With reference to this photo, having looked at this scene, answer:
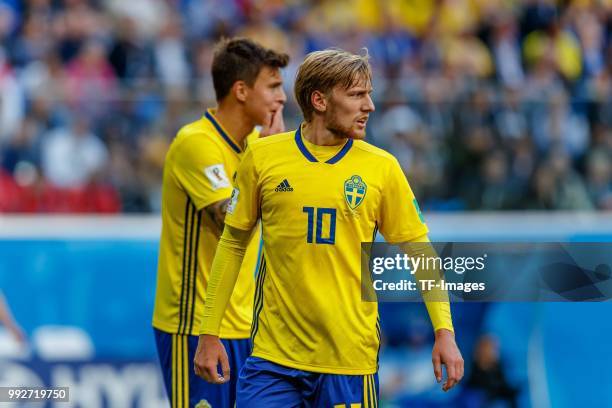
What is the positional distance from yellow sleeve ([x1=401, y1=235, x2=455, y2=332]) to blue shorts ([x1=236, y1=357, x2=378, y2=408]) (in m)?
0.39

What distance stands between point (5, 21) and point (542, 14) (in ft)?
22.6

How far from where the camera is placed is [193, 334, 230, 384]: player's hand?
16.6ft

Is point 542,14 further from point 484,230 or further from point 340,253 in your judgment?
point 340,253

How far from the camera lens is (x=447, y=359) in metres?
4.83

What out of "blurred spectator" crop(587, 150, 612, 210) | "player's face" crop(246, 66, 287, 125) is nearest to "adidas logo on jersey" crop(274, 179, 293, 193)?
"player's face" crop(246, 66, 287, 125)

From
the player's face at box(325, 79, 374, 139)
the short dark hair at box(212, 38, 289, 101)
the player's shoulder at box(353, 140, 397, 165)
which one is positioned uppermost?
the short dark hair at box(212, 38, 289, 101)

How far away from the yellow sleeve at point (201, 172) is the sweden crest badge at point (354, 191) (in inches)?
41.7

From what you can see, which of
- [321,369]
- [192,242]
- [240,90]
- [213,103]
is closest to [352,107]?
[321,369]

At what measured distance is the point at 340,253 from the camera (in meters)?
4.92

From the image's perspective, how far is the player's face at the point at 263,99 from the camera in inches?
243

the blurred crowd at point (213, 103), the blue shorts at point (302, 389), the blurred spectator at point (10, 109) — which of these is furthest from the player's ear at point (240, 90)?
the blurred spectator at point (10, 109)

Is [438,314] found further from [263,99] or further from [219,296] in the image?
[263,99]

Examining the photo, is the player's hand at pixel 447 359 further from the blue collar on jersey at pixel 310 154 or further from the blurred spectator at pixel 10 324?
the blurred spectator at pixel 10 324

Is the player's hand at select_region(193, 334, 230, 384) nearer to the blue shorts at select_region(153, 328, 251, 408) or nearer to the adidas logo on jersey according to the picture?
the adidas logo on jersey
